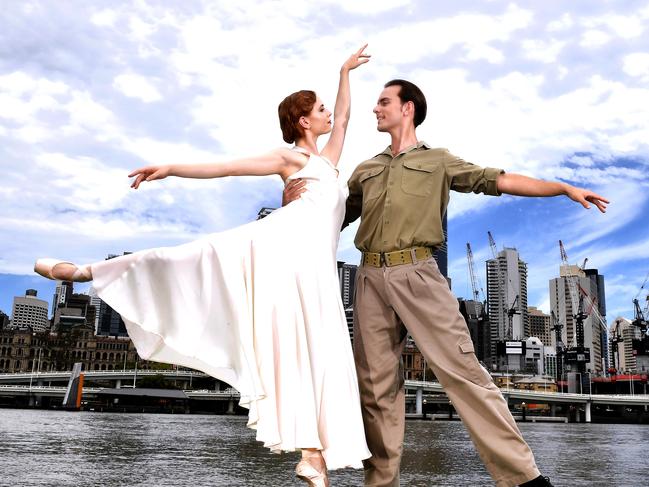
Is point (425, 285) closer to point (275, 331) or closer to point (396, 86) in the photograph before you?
point (275, 331)

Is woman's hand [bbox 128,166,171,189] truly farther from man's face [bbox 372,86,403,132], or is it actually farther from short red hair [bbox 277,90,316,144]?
man's face [bbox 372,86,403,132]

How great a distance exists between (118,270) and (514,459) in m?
2.29

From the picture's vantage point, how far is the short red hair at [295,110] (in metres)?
4.12

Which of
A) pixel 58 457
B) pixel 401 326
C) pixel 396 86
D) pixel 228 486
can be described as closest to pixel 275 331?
Answer: pixel 401 326

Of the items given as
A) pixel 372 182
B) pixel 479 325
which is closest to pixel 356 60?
pixel 372 182

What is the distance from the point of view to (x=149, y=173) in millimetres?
3551

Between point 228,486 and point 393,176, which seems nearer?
point 393,176

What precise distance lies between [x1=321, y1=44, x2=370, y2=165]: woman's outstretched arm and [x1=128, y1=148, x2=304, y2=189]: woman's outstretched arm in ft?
0.86

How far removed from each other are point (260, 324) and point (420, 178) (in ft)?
4.25

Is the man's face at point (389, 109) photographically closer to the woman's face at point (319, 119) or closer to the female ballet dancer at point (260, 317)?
the woman's face at point (319, 119)

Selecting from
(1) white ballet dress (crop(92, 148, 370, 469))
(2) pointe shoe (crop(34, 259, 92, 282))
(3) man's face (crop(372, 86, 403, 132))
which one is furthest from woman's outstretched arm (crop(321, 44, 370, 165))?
(2) pointe shoe (crop(34, 259, 92, 282))

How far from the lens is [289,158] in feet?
13.1

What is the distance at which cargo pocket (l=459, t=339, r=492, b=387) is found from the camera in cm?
380

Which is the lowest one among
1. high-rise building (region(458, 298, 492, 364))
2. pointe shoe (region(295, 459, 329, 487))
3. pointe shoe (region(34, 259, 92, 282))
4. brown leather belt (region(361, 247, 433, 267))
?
pointe shoe (region(295, 459, 329, 487))
